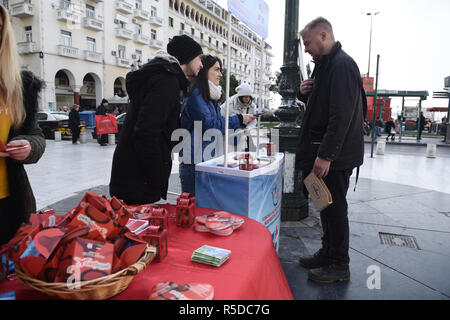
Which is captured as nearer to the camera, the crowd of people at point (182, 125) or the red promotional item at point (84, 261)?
the red promotional item at point (84, 261)

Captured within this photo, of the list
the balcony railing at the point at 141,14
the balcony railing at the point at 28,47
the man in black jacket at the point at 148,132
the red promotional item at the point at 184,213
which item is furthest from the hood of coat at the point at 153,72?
the balcony railing at the point at 141,14

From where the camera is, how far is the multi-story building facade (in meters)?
25.9

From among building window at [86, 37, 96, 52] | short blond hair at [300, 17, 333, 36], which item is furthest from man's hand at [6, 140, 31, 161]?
building window at [86, 37, 96, 52]

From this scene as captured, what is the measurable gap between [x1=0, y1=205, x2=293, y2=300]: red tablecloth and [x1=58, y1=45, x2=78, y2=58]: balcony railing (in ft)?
100

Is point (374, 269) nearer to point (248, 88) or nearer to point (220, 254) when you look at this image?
point (220, 254)

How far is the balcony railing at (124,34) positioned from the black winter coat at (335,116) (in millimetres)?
34373

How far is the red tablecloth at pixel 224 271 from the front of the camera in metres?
0.96

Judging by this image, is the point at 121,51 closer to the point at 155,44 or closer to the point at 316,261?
the point at 155,44

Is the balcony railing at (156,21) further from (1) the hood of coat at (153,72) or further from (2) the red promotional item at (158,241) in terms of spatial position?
(2) the red promotional item at (158,241)

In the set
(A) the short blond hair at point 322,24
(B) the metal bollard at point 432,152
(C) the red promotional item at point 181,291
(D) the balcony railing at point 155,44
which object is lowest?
(B) the metal bollard at point 432,152

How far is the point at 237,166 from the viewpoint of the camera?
2295 mm

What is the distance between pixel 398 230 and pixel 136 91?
3.38 m

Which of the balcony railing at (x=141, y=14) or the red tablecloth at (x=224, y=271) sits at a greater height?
the balcony railing at (x=141, y=14)

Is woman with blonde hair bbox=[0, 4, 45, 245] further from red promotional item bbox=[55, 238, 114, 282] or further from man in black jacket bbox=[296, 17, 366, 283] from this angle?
man in black jacket bbox=[296, 17, 366, 283]
